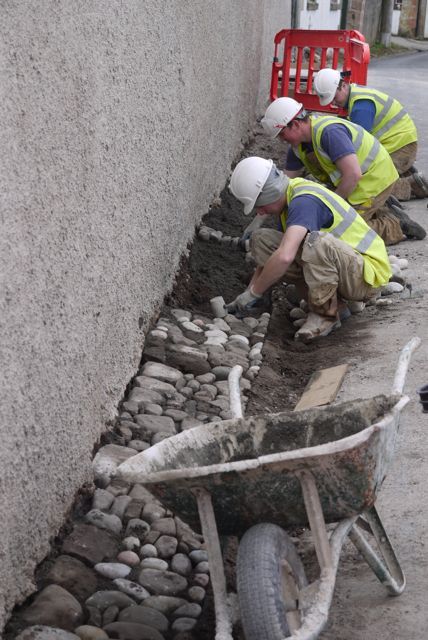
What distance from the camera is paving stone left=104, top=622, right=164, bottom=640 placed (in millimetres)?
2891

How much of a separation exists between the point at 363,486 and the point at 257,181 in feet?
8.87

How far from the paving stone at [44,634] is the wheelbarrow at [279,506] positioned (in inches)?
18.7

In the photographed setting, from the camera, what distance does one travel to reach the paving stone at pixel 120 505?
357cm

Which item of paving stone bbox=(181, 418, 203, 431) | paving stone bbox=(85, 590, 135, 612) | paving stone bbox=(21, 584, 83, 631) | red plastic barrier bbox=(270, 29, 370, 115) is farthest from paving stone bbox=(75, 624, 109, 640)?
red plastic barrier bbox=(270, 29, 370, 115)

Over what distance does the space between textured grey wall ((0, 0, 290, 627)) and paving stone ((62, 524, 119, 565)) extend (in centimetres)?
9

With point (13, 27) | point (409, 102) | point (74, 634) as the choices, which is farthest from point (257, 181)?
point (409, 102)

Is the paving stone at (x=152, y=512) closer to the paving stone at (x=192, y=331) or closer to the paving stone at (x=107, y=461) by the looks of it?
the paving stone at (x=107, y=461)

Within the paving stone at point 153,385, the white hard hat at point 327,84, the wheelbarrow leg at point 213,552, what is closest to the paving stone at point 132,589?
the wheelbarrow leg at point 213,552

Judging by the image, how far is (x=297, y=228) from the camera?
17.2 feet

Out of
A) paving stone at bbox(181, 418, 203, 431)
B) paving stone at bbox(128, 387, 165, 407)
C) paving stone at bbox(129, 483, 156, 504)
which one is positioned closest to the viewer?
paving stone at bbox(129, 483, 156, 504)

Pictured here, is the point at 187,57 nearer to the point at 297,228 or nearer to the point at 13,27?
the point at 297,228

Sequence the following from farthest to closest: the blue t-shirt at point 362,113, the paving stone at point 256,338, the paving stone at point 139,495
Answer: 1. the blue t-shirt at point 362,113
2. the paving stone at point 256,338
3. the paving stone at point 139,495

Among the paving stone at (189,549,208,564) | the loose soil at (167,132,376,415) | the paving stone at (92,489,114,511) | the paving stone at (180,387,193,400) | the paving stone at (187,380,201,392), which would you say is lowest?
the loose soil at (167,132,376,415)

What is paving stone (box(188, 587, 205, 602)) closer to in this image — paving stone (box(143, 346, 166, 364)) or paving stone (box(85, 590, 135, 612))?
paving stone (box(85, 590, 135, 612))
